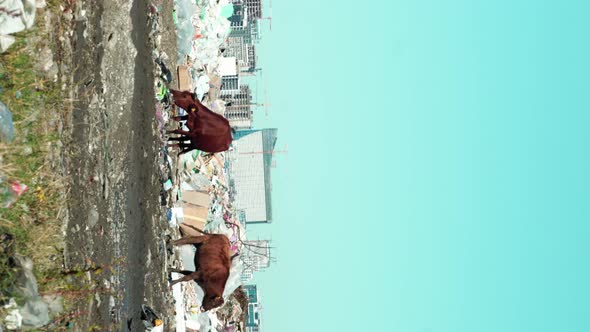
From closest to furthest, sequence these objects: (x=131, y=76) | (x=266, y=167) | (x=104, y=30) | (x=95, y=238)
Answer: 1. (x=95, y=238)
2. (x=104, y=30)
3. (x=131, y=76)
4. (x=266, y=167)

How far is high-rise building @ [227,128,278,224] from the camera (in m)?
127

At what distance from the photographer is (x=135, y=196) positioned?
10406mm

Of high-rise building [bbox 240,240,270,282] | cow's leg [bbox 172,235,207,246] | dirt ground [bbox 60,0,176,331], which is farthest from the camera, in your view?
high-rise building [bbox 240,240,270,282]

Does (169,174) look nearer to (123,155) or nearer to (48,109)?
(123,155)

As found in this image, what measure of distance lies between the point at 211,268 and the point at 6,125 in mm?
6281

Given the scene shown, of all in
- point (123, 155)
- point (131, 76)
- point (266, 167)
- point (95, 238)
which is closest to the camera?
point (95, 238)

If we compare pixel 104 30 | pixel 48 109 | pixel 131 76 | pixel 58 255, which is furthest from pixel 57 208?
pixel 131 76

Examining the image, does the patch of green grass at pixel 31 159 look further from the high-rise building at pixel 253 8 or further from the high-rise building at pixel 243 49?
the high-rise building at pixel 253 8

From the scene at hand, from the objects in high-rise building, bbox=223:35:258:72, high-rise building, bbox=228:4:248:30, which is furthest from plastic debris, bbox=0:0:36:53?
high-rise building, bbox=228:4:248:30

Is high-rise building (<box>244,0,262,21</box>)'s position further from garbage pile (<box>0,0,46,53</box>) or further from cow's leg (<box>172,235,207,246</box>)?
garbage pile (<box>0,0,46,53</box>)

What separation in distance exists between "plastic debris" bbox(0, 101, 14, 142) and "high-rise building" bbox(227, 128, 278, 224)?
119547 mm

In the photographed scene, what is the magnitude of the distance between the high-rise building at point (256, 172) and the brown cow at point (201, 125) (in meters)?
113

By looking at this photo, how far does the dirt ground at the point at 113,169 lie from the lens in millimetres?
7520

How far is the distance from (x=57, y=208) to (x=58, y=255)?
1.48 feet
